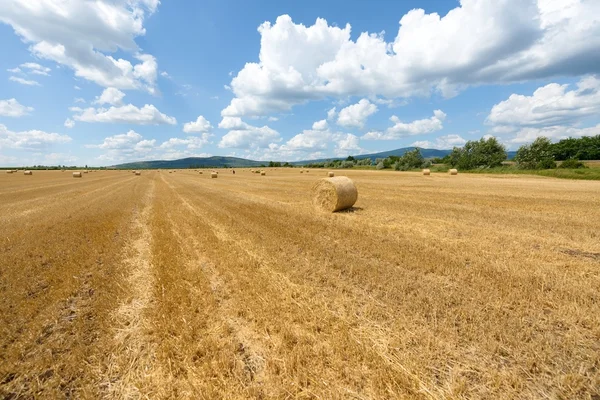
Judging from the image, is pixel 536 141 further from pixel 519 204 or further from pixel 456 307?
pixel 456 307

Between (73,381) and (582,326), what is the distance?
723cm

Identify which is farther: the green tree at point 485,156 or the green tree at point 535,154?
the green tree at point 485,156

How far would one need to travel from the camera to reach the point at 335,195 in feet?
46.8

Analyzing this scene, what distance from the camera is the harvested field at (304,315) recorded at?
3.20 metres

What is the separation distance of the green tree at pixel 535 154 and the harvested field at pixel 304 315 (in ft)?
200

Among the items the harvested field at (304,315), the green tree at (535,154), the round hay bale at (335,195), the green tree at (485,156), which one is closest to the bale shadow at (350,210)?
the round hay bale at (335,195)

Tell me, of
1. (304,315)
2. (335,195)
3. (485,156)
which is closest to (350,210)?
(335,195)

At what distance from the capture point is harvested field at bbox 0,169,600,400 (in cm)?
320

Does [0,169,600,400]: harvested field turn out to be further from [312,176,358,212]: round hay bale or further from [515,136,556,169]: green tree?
[515,136,556,169]: green tree

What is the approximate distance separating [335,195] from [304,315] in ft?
33.3

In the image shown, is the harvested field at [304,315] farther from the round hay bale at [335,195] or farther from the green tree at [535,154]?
the green tree at [535,154]

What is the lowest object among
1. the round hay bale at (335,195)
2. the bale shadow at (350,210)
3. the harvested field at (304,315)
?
the bale shadow at (350,210)

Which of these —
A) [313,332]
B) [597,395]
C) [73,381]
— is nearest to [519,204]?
[597,395]

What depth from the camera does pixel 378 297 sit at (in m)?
5.12
